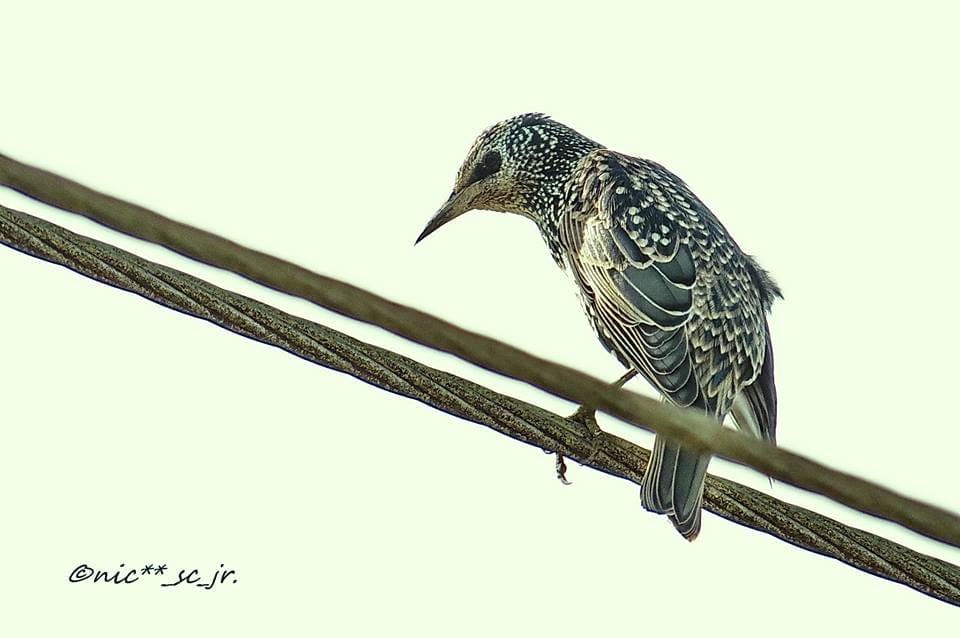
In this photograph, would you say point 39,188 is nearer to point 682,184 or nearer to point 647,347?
point 647,347

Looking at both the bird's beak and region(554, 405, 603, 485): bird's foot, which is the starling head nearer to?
the bird's beak

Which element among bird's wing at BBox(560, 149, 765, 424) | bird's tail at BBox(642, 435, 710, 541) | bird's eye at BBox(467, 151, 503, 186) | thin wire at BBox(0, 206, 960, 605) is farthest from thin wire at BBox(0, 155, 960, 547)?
bird's eye at BBox(467, 151, 503, 186)

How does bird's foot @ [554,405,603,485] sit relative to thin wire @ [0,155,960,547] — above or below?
above

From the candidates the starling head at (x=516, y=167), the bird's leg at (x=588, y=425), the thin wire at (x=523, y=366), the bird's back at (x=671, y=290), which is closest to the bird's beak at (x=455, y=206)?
the starling head at (x=516, y=167)

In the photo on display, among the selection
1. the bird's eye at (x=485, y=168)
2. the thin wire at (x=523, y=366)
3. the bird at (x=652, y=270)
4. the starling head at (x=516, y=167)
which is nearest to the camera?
→ the thin wire at (x=523, y=366)

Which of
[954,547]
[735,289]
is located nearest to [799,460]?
[954,547]

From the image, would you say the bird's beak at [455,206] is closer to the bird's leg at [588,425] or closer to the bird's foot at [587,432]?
the bird's leg at [588,425]
